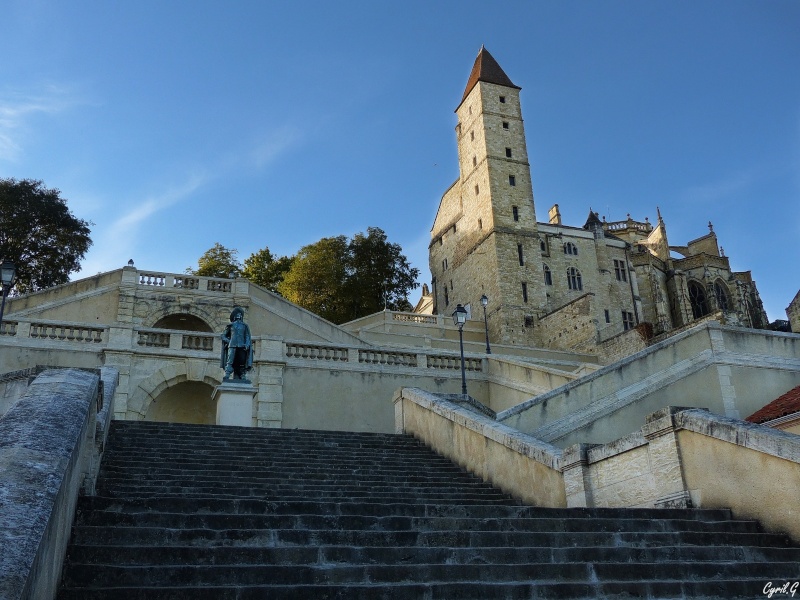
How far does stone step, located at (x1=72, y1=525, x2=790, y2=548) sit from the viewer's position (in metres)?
5.59

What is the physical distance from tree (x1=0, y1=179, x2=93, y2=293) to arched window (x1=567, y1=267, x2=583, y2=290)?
35.1 metres

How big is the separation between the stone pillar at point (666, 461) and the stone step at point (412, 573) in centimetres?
176

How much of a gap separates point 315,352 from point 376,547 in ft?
47.4

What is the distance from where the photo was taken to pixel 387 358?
2059 cm

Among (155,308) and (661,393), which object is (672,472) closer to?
(661,393)

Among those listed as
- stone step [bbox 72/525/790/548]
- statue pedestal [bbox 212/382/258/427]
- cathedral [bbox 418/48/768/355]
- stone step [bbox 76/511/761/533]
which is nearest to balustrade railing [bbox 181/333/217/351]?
statue pedestal [bbox 212/382/258/427]

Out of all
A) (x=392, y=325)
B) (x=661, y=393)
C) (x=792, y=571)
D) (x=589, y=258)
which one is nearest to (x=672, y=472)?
(x=792, y=571)

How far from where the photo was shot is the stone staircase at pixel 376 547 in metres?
4.94

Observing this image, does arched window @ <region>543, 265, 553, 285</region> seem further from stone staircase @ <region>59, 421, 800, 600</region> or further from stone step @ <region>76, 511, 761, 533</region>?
stone step @ <region>76, 511, 761, 533</region>

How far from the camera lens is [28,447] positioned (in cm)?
466

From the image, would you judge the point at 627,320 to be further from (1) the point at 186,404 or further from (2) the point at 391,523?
(2) the point at 391,523

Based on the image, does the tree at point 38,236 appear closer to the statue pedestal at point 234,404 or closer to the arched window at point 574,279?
the statue pedestal at point 234,404

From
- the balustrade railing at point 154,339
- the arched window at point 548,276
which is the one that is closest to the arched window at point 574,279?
the arched window at point 548,276

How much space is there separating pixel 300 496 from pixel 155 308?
2491cm
